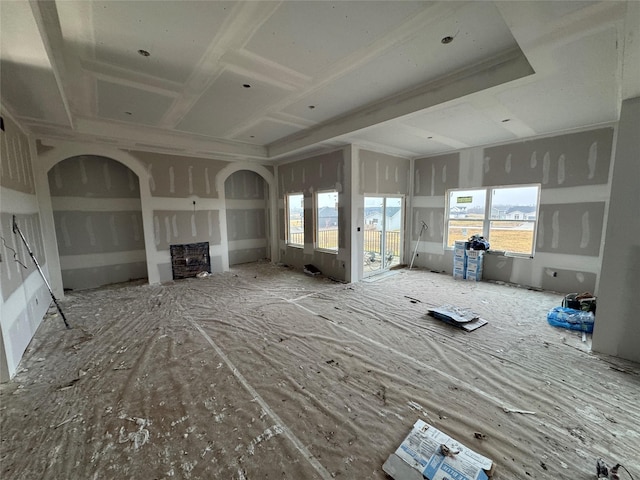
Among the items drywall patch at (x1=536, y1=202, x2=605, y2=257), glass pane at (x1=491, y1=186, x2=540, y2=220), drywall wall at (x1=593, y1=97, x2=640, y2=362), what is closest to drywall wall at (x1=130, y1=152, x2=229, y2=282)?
glass pane at (x1=491, y1=186, x2=540, y2=220)

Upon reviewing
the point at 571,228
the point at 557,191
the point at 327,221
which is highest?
the point at 557,191

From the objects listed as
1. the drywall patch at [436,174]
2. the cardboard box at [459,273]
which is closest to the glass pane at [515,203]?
the drywall patch at [436,174]

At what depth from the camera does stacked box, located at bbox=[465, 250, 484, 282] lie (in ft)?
18.2

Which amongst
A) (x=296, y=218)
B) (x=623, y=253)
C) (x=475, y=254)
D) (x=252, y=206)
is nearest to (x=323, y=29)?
(x=623, y=253)

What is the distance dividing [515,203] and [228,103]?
583cm

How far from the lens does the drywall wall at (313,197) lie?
17.8ft

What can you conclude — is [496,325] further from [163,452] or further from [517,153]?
[163,452]

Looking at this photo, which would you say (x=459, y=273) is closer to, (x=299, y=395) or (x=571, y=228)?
(x=571, y=228)

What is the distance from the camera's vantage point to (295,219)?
7.03 metres

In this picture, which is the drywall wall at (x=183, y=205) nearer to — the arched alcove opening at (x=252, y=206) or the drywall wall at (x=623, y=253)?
the arched alcove opening at (x=252, y=206)

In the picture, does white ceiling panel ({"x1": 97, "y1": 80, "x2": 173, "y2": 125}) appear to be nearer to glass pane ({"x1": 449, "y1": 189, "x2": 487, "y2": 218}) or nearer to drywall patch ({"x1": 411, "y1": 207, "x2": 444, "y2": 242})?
drywall patch ({"x1": 411, "y1": 207, "x2": 444, "y2": 242})

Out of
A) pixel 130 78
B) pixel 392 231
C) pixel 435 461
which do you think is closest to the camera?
pixel 435 461

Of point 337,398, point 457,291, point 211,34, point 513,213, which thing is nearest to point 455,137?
point 513,213

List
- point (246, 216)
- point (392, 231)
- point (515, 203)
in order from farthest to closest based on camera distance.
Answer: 1. point (246, 216)
2. point (392, 231)
3. point (515, 203)
